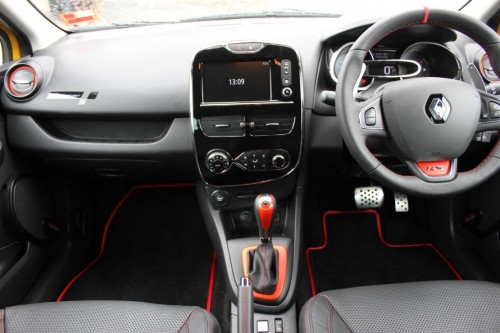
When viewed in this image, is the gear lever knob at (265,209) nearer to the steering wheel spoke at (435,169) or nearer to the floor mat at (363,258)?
the steering wheel spoke at (435,169)

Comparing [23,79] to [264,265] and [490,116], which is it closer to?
[264,265]

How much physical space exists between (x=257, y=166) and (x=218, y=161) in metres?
0.14

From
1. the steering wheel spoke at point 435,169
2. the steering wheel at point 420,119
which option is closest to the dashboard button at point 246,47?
the steering wheel at point 420,119

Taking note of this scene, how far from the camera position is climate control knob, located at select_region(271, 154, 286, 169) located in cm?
151

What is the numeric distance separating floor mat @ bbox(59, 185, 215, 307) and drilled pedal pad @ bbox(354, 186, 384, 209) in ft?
2.49

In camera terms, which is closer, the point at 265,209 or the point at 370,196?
the point at 265,209

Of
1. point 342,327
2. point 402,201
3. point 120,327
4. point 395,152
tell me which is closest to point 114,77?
point 120,327

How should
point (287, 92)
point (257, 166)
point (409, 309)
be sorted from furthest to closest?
1. point (257, 166)
2. point (287, 92)
3. point (409, 309)

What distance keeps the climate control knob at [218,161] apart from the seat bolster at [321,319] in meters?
0.56

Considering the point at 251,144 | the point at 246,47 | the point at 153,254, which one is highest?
the point at 246,47

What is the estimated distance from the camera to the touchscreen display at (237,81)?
4.55 ft

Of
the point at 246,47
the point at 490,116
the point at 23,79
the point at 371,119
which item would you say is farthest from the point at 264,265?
the point at 23,79

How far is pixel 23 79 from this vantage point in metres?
1.60

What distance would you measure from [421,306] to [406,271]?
2.94ft
